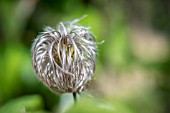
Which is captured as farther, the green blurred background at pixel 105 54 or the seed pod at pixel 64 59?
the green blurred background at pixel 105 54

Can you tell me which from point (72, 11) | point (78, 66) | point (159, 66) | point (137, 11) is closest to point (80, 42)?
point (78, 66)

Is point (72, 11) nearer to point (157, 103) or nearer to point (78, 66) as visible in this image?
point (157, 103)

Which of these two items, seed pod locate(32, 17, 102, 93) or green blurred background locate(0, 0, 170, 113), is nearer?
seed pod locate(32, 17, 102, 93)

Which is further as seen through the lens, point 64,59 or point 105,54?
point 105,54
